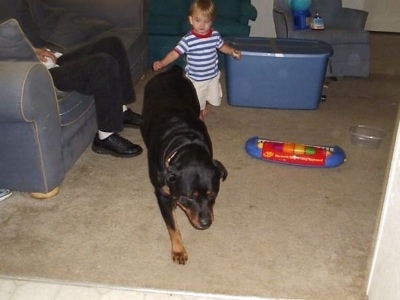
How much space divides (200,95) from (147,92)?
584 mm

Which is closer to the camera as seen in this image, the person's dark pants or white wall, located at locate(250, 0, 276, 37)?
the person's dark pants

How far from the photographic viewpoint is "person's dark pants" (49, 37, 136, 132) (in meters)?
2.25

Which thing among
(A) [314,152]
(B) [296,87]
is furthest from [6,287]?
(B) [296,87]

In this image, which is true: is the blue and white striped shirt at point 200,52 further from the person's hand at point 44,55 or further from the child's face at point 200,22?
the person's hand at point 44,55

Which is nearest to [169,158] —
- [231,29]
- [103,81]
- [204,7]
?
[103,81]

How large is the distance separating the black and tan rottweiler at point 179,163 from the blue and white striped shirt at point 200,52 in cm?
56

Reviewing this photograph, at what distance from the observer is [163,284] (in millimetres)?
1720

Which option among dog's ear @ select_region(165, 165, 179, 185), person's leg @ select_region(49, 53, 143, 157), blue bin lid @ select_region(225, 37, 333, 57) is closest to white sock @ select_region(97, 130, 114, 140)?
person's leg @ select_region(49, 53, 143, 157)

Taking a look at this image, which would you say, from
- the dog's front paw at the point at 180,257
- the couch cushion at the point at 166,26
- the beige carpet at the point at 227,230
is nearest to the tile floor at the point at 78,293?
the beige carpet at the point at 227,230

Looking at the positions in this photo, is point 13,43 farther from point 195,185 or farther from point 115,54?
point 195,185

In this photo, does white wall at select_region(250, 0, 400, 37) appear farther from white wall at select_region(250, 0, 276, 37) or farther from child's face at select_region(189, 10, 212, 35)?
child's face at select_region(189, 10, 212, 35)

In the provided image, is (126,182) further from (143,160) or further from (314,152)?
(314,152)

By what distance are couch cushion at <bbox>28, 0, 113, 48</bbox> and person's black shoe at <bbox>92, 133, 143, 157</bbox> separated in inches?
30.9

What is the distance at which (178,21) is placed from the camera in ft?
12.2
